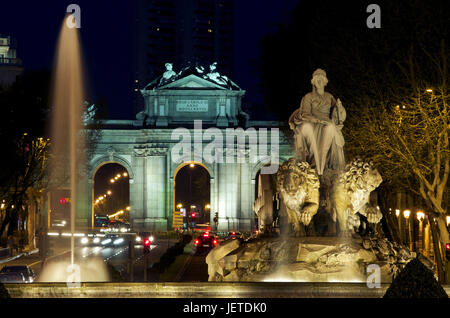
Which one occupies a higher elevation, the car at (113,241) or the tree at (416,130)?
the tree at (416,130)

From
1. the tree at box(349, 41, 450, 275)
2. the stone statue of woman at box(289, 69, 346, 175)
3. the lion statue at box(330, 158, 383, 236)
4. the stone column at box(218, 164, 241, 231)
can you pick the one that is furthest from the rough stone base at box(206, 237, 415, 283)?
the stone column at box(218, 164, 241, 231)

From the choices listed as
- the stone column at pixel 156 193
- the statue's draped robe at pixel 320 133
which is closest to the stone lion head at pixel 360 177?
the statue's draped robe at pixel 320 133

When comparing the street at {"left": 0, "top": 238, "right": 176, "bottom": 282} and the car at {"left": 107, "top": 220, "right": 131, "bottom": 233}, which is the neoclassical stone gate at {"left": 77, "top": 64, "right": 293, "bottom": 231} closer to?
the car at {"left": 107, "top": 220, "right": 131, "bottom": 233}

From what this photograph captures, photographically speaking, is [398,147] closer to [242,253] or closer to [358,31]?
[358,31]

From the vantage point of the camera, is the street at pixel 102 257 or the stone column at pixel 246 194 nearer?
the street at pixel 102 257

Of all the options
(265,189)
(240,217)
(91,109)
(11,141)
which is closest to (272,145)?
(240,217)

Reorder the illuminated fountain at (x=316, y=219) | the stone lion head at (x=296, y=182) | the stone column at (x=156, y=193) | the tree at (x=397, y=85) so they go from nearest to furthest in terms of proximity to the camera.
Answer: the illuminated fountain at (x=316, y=219)
the stone lion head at (x=296, y=182)
the tree at (x=397, y=85)
the stone column at (x=156, y=193)

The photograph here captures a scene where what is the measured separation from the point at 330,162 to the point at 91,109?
5122 centimetres

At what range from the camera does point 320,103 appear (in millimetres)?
22656

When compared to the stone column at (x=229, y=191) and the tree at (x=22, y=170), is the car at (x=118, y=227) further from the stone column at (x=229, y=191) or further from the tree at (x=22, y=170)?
the tree at (x=22, y=170)

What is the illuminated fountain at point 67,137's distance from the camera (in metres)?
33.1

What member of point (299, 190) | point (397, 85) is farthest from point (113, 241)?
point (299, 190)

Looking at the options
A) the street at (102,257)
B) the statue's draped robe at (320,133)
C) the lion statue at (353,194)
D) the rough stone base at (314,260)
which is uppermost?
the statue's draped robe at (320,133)

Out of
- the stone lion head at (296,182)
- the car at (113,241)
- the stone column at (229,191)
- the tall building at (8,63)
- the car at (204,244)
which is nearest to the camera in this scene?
the stone lion head at (296,182)
